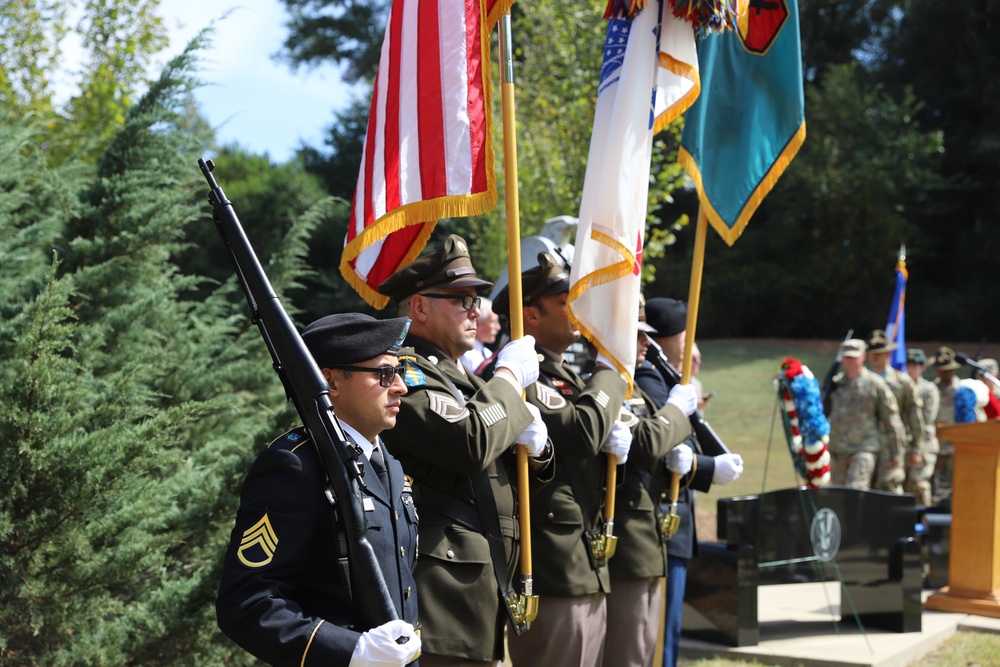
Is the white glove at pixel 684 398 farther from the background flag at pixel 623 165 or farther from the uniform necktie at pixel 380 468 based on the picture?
the uniform necktie at pixel 380 468

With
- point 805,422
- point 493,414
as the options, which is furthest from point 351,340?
point 805,422

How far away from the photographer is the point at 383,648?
2.26 meters

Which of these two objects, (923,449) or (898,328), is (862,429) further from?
(898,328)

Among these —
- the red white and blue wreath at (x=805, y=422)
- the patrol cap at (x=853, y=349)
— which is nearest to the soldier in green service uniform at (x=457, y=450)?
the red white and blue wreath at (x=805, y=422)

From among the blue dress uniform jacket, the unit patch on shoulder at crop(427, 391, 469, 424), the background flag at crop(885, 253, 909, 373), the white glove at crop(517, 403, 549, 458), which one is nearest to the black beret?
the white glove at crop(517, 403, 549, 458)

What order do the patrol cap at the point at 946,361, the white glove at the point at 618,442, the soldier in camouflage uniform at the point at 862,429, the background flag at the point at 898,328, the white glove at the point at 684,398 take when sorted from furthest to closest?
the patrol cap at the point at 946,361
the background flag at the point at 898,328
the soldier in camouflage uniform at the point at 862,429
the white glove at the point at 684,398
the white glove at the point at 618,442

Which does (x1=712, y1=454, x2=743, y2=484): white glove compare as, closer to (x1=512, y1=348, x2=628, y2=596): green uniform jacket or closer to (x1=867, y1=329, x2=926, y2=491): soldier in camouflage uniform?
(x1=512, y1=348, x2=628, y2=596): green uniform jacket

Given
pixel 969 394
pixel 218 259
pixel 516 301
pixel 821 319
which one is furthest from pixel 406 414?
pixel 821 319

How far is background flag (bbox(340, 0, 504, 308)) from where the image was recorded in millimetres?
3812

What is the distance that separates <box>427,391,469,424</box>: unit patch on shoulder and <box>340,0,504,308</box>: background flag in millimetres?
746

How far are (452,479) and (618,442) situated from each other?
922 millimetres

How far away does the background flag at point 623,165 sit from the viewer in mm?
4277

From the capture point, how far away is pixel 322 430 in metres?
2.40

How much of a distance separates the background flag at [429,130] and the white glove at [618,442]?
1.00 m
